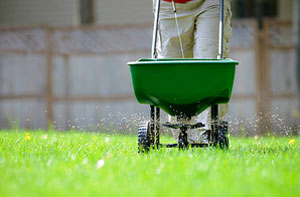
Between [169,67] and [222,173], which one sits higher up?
[169,67]

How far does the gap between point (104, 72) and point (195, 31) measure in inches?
210

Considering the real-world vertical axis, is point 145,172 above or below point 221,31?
below

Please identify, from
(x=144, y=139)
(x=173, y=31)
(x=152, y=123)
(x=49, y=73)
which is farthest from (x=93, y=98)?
(x=144, y=139)

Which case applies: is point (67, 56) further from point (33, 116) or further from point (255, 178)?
point (255, 178)

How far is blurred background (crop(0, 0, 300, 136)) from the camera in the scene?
8.23 metres

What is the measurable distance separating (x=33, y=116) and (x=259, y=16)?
564 centimetres

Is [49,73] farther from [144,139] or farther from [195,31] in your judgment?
[144,139]

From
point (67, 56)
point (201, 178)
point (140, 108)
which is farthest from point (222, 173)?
point (67, 56)

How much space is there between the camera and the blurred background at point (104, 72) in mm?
8234

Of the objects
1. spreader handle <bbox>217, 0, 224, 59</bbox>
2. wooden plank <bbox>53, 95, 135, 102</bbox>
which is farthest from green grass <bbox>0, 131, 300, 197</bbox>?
wooden plank <bbox>53, 95, 135, 102</bbox>

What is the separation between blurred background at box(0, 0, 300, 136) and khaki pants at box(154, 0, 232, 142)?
2.93m

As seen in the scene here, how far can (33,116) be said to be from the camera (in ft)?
33.0

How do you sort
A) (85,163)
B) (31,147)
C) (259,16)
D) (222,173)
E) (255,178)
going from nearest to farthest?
(255,178) < (222,173) < (85,163) < (31,147) < (259,16)

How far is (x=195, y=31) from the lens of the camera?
4.17 metres
